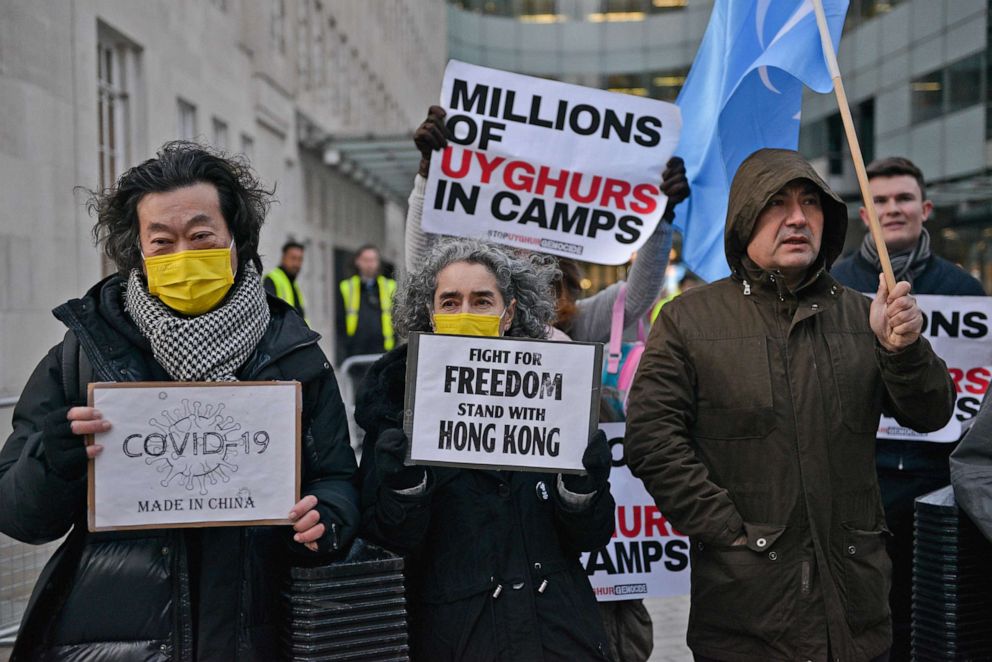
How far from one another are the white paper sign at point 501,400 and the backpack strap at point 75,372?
83 centimetres

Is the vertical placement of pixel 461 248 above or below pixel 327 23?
below

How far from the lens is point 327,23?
24.5 m

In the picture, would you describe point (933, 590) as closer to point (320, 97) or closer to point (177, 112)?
point (177, 112)

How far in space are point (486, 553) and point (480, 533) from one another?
58mm

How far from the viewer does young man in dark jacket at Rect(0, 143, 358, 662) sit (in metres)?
2.37

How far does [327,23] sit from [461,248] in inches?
910

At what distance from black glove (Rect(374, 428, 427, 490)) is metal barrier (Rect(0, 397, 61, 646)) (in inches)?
103

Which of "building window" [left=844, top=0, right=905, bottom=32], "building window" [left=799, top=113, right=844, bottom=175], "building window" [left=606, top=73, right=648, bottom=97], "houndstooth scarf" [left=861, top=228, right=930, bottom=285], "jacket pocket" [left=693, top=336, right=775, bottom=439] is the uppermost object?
"building window" [left=606, top=73, right=648, bottom=97]

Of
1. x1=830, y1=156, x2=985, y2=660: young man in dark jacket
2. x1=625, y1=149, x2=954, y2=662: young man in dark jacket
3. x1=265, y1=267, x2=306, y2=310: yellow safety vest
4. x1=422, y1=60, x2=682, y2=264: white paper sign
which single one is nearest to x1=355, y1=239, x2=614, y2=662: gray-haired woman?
x1=625, y1=149, x2=954, y2=662: young man in dark jacket

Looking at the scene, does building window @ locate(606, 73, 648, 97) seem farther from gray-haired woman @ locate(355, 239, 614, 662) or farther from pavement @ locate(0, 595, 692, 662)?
gray-haired woman @ locate(355, 239, 614, 662)

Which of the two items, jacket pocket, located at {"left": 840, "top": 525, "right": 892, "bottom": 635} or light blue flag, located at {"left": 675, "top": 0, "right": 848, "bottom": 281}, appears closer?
jacket pocket, located at {"left": 840, "top": 525, "right": 892, "bottom": 635}

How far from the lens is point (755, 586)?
2789 millimetres

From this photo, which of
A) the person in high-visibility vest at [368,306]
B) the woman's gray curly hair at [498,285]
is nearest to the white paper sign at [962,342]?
the woman's gray curly hair at [498,285]

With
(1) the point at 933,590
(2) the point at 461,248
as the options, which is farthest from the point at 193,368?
(1) the point at 933,590
